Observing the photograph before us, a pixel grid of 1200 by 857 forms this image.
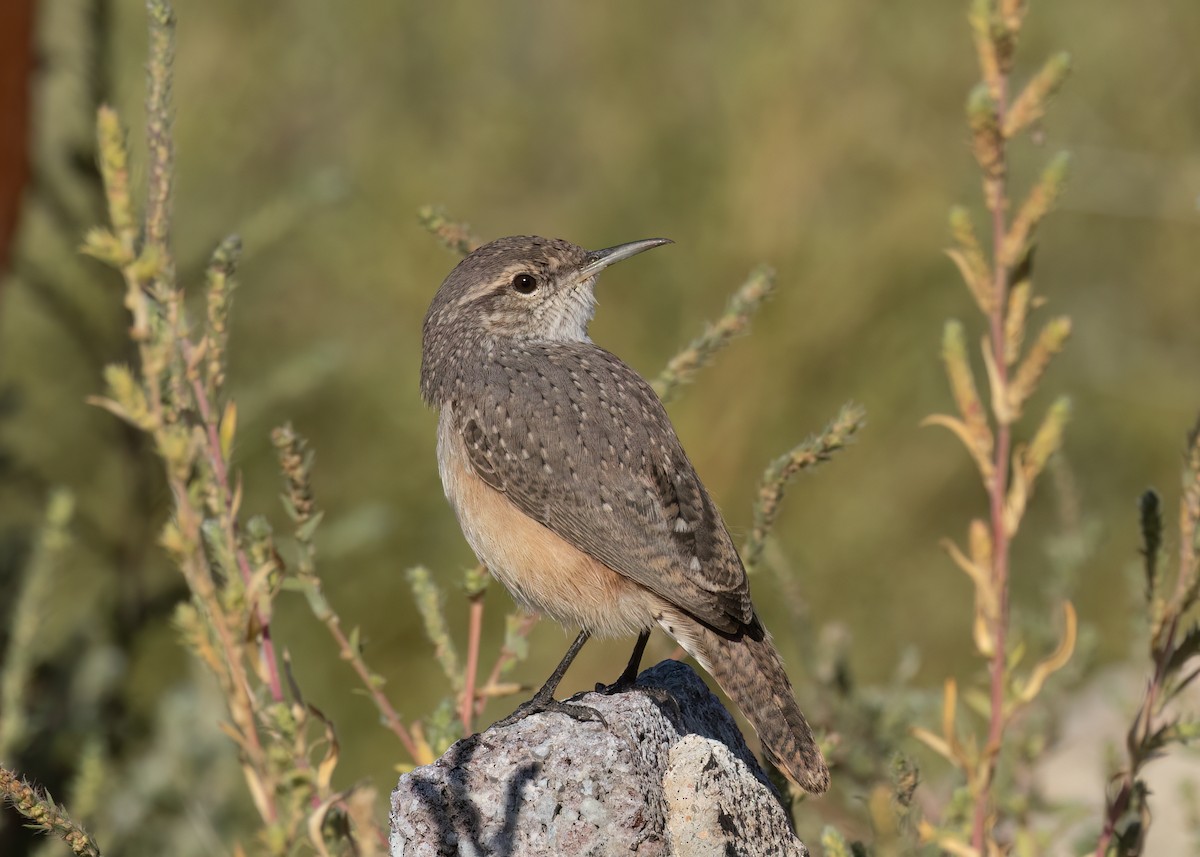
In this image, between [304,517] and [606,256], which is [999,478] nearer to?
[304,517]

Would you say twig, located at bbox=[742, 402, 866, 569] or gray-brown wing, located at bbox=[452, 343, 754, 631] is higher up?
gray-brown wing, located at bbox=[452, 343, 754, 631]

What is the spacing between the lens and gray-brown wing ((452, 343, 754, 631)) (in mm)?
3639

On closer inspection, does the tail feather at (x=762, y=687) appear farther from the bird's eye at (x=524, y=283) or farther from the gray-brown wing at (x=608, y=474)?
the bird's eye at (x=524, y=283)

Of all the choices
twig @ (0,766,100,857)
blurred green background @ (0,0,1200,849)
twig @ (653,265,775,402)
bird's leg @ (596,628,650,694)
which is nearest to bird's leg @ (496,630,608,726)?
bird's leg @ (596,628,650,694)

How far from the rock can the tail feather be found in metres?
0.23

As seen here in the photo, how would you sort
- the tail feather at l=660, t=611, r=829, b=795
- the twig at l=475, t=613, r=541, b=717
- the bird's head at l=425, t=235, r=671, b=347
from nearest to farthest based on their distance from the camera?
the tail feather at l=660, t=611, r=829, b=795 < the twig at l=475, t=613, r=541, b=717 < the bird's head at l=425, t=235, r=671, b=347

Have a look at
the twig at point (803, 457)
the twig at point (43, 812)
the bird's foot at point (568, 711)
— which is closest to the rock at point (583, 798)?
the bird's foot at point (568, 711)

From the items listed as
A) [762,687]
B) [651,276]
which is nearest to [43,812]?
[762,687]

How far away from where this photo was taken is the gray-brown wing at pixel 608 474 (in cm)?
364

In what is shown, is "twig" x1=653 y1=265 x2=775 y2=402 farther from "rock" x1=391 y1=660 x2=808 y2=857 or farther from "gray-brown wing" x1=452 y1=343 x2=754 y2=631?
"rock" x1=391 y1=660 x2=808 y2=857

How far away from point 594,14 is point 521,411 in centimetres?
802

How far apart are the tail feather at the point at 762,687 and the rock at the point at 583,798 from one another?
230mm

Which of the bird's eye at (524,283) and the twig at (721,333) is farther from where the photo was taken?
the bird's eye at (524,283)

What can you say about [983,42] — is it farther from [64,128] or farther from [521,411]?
[64,128]
